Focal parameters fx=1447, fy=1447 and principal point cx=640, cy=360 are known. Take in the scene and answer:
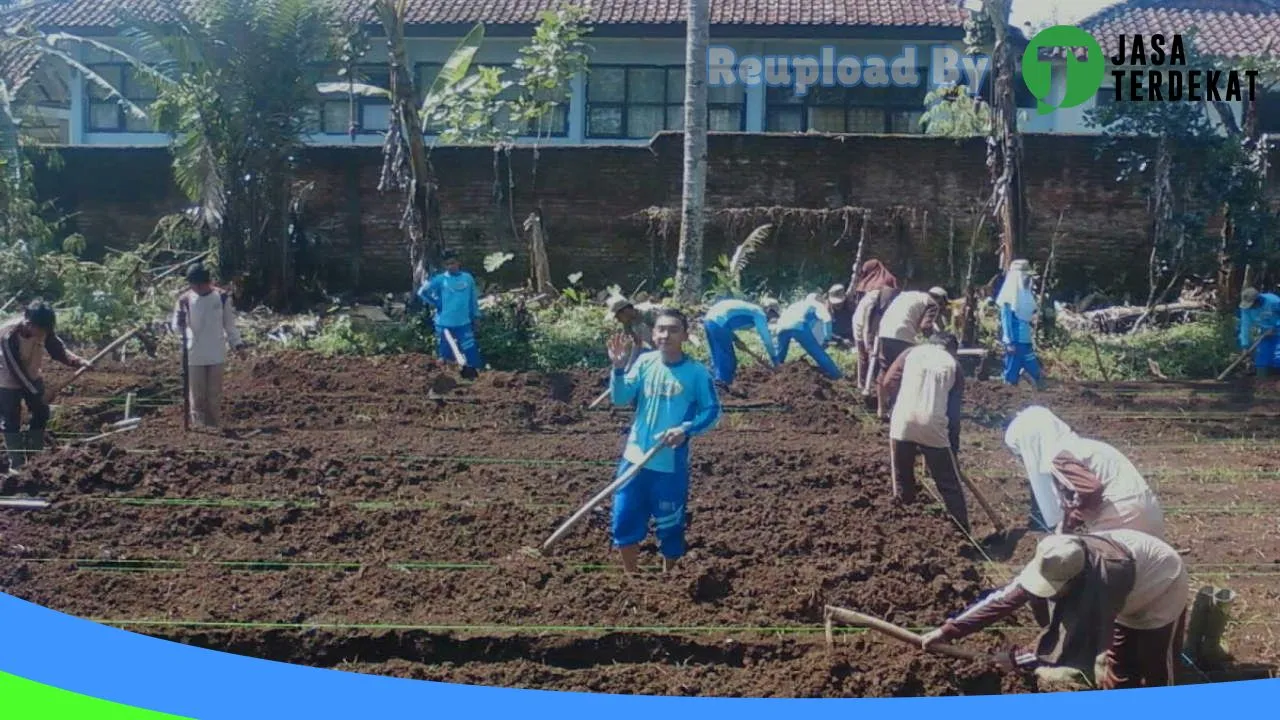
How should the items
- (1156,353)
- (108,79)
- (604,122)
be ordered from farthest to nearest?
(604,122) < (108,79) < (1156,353)

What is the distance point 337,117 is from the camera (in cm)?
1916

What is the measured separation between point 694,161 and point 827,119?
4.75m

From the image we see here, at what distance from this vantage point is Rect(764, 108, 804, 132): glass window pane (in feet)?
59.3

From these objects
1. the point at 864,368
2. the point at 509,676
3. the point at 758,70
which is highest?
the point at 758,70

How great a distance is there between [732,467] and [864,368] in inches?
115

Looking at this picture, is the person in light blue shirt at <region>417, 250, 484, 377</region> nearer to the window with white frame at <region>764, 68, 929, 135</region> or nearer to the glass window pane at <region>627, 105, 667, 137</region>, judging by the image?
the glass window pane at <region>627, 105, 667, 137</region>

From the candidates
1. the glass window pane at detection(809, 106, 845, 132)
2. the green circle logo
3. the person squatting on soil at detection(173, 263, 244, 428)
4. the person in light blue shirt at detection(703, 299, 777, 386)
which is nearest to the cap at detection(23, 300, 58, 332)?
the person squatting on soil at detection(173, 263, 244, 428)

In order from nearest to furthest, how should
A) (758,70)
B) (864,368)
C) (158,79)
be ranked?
(864,368)
(158,79)
(758,70)

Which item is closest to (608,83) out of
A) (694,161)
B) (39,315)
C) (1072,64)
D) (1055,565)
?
(694,161)

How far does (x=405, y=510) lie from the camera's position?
24.3 feet

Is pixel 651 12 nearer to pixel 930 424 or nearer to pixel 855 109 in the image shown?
pixel 855 109

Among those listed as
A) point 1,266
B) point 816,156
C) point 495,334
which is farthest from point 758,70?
point 1,266

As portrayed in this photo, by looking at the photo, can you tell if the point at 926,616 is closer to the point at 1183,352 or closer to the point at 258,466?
the point at 258,466

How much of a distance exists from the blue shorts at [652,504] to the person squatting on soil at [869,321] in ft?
15.2
